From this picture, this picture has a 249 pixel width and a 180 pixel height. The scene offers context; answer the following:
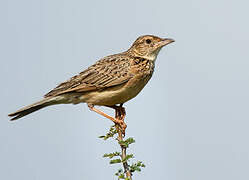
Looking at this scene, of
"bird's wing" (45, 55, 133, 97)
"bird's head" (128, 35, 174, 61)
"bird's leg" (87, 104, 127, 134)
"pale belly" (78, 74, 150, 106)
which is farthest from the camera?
"bird's head" (128, 35, 174, 61)

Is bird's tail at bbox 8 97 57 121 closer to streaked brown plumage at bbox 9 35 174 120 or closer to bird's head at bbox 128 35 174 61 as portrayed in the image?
streaked brown plumage at bbox 9 35 174 120

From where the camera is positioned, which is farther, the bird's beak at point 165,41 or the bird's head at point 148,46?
the bird's head at point 148,46

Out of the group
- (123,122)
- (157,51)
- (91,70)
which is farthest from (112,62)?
(123,122)

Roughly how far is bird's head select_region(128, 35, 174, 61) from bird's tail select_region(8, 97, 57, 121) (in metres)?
2.45

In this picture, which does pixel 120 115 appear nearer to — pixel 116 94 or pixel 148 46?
pixel 116 94

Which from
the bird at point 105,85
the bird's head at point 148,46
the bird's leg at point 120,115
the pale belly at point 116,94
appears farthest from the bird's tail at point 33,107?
the bird's head at point 148,46

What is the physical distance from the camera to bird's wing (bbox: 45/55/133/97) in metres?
8.99

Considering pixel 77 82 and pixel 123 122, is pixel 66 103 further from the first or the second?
pixel 123 122

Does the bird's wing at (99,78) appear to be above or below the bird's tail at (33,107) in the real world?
above

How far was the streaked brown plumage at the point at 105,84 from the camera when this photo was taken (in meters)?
8.84

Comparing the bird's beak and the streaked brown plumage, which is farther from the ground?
the bird's beak

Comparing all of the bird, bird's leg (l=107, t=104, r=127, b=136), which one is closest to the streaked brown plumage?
the bird

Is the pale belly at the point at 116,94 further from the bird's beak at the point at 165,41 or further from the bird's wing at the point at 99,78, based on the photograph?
the bird's beak at the point at 165,41

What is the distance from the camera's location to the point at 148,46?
9.85 metres
